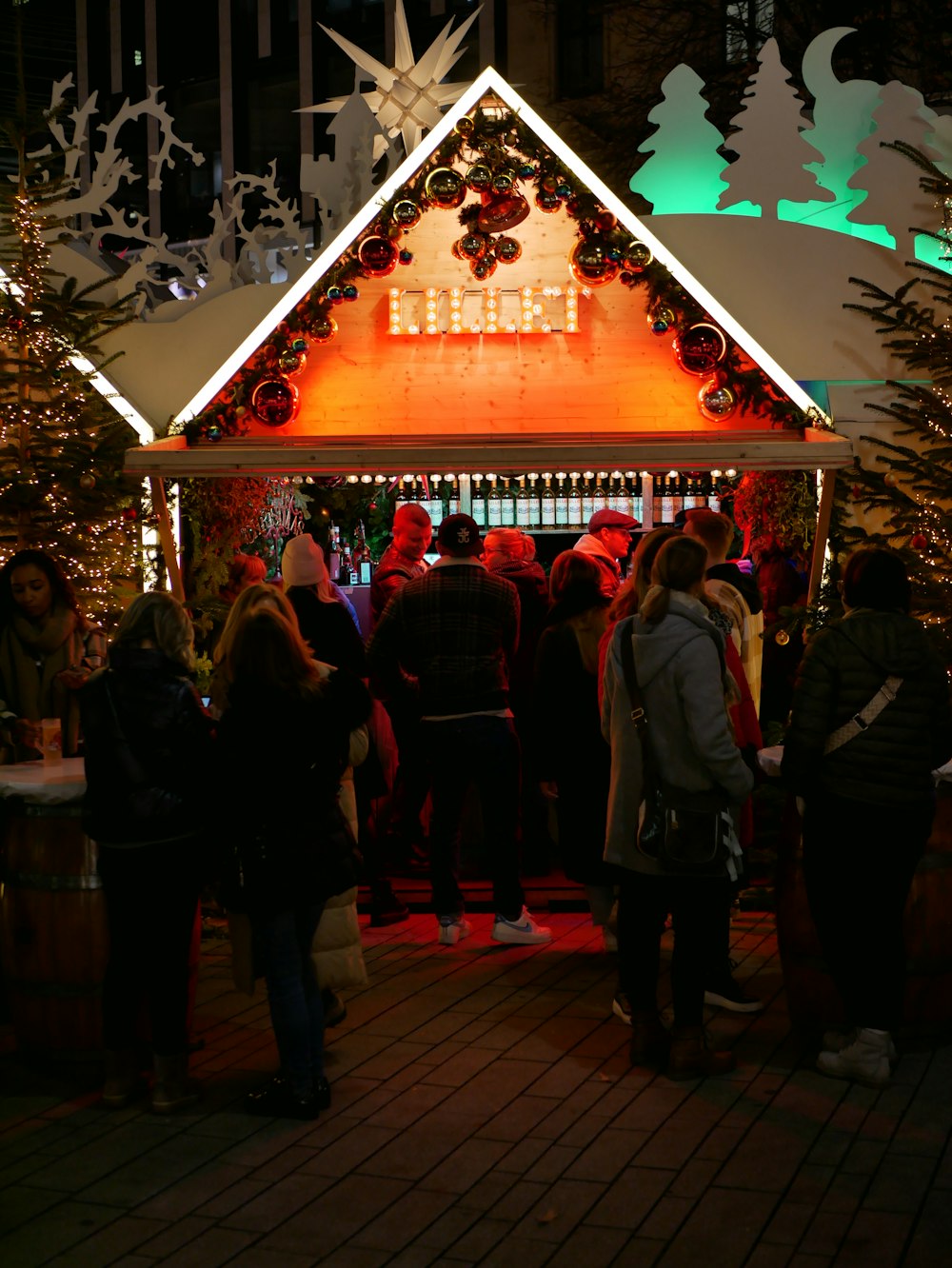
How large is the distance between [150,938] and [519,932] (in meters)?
2.34

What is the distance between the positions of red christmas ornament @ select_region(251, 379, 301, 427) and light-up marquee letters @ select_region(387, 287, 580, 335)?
746mm

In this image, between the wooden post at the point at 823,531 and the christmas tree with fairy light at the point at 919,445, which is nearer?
the christmas tree with fairy light at the point at 919,445

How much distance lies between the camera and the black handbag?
502 cm

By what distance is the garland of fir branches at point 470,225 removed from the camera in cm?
869

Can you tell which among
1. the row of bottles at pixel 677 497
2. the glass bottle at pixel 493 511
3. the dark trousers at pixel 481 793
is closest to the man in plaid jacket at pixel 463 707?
the dark trousers at pixel 481 793

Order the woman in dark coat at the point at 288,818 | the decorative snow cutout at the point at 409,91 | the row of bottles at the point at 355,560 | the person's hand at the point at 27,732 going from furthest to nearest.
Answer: the row of bottles at the point at 355,560 → the decorative snow cutout at the point at 409,91 → the person's hand at the point at 27,732 → the woman in dark coat at the point at 288,818

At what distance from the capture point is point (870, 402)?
28.0ft

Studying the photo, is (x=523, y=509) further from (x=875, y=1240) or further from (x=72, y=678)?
(x=875, y=1240)

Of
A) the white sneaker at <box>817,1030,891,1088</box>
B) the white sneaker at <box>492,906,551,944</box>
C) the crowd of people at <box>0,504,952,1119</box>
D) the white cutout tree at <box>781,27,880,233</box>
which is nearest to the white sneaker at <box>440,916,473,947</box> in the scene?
the white sneaker at <box>492,906,551,944</box>

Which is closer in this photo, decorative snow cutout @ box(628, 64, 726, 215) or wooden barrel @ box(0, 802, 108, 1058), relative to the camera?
wooden barrel @ box(0, 802, 108, 1058)

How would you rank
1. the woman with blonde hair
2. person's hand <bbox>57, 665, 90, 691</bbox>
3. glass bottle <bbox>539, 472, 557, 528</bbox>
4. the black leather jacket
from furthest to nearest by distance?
glass bottle <bbox>539, 472, 557, 528</bbox> → person's hand <bbox>57, 665, 90, 691</bbox> → the woman with blonde hair → the black leather jacket

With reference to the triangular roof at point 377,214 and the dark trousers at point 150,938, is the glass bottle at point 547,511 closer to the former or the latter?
the triangular roof at point 377,214

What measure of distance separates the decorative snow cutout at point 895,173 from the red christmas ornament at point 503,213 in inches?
77.3

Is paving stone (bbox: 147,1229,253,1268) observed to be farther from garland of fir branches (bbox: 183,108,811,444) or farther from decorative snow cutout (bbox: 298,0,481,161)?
decorative snow cutout (bbox: 298,0,481,161)
